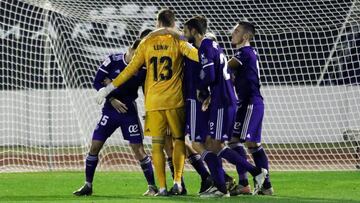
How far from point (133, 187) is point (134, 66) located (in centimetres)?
255

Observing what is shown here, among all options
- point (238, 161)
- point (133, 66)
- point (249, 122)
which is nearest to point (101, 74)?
point (133, 66)

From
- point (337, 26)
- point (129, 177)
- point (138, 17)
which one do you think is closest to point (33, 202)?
point (129, 177)

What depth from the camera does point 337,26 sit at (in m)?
18.4

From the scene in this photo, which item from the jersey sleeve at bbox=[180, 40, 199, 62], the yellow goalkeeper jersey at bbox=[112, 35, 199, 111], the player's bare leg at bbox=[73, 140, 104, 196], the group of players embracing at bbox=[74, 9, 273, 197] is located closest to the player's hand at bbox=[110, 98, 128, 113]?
the group of players embracing at bbox=[74, 9, 273, 197]

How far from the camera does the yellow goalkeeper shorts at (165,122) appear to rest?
1148 cm

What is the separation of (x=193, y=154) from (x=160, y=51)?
1311 mm

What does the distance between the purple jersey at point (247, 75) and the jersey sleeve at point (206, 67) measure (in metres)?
0.86

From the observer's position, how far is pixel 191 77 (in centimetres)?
1153

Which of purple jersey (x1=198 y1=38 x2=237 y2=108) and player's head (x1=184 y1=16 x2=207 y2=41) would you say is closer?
purple jersey (x1=198 y1=38 x2=237 y2=108)

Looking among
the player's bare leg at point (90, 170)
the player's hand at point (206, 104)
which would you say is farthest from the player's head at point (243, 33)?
the player's bare leg at point (90, 170)

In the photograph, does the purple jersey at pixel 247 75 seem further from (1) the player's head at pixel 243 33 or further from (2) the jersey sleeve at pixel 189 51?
(2) the jersey sleeve at pixel 189 51

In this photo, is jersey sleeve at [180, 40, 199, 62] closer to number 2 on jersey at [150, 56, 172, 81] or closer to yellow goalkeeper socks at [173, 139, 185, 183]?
number 2 on jersey at [150, 56, 172, 81]

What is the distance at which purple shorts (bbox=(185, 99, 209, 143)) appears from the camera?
11.4 meters

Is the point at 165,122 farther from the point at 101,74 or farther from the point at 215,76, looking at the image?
the point at 101,74
